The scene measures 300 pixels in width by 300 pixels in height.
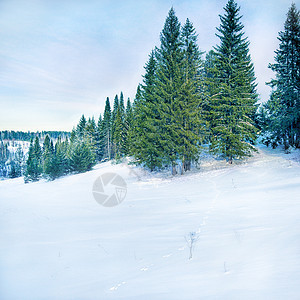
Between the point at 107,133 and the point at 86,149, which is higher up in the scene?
the point at 107,133

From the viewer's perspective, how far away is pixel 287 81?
17.9 meters

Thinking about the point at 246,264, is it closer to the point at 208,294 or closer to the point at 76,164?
the point at 208,294

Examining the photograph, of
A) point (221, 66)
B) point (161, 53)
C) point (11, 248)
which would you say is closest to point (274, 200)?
point (11, 248)

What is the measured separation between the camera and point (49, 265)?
3955mm

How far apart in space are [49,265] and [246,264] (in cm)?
396

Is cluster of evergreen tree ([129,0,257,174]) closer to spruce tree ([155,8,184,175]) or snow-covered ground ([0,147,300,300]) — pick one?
spruce tree ([155,8,184,175])

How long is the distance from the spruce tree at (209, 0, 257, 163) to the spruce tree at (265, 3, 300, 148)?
12.2 ft

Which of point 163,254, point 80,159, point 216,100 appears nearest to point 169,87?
point 216,100

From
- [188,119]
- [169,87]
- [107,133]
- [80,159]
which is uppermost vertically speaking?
[107,133]

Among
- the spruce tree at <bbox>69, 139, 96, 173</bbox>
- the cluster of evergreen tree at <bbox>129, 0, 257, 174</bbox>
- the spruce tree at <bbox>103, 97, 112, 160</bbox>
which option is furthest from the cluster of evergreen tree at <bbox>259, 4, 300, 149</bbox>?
the spruce tree at <bbox>103, 97, 112, 160</bbox>

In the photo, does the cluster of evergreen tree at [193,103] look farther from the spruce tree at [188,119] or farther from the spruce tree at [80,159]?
the spruce tree at [80,159]

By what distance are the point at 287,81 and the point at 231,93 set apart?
6861 millimetres

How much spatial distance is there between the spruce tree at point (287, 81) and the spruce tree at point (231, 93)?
12.2 ft

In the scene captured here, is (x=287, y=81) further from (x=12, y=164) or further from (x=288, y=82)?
(x=12, y=164)
